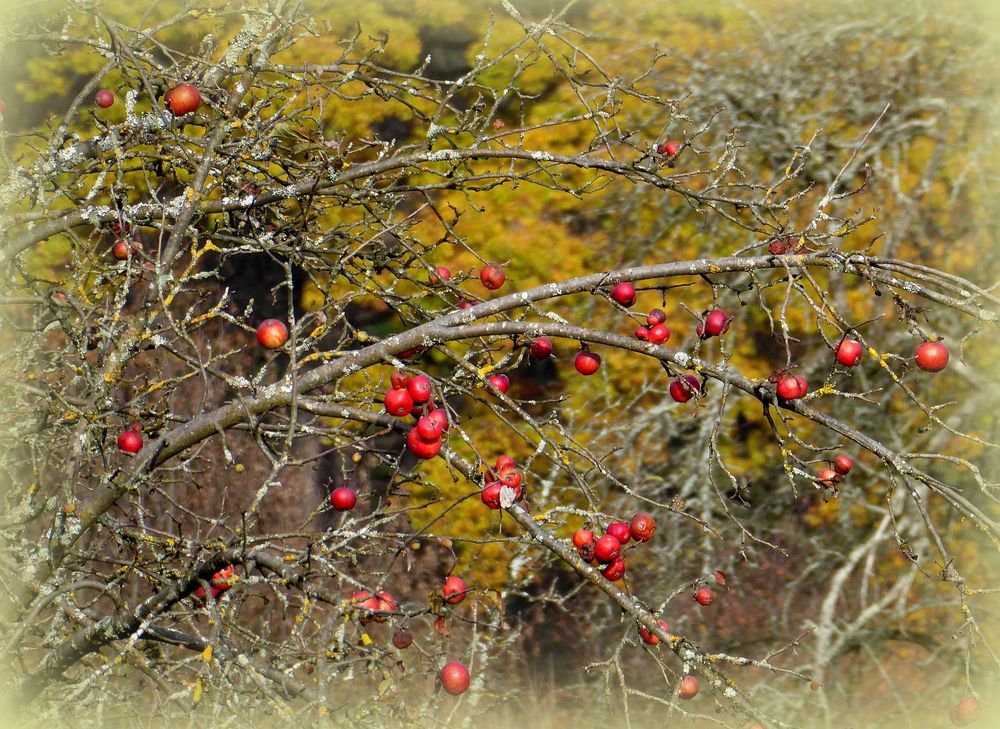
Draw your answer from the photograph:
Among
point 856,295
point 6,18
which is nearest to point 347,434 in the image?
point 6,18

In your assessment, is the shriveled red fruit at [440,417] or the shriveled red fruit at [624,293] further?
the shriveled red fruit at [624,293]

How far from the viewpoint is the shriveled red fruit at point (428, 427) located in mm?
2500

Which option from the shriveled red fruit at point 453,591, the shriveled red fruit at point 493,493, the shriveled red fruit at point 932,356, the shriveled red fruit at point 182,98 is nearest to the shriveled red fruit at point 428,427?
the shriveled red fruit at point 493,493

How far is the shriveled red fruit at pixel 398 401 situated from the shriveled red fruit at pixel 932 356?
52.9 inches

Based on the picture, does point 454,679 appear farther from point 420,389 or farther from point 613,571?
point 420,389

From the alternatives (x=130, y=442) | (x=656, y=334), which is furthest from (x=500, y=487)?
(x=130, y=442)

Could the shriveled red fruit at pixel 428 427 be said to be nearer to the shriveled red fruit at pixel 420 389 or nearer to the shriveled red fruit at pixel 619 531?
the shriveled red fruit at pixel 420 389

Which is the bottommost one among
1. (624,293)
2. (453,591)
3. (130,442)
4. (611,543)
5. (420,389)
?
(130,442)

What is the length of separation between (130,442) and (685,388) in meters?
1.97

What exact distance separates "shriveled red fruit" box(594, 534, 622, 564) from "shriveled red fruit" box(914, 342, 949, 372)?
3.02 feet

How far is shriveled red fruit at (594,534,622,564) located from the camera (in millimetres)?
2545

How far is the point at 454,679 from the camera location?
106 inches

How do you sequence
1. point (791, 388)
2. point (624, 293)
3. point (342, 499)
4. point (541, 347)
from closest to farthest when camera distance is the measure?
point (791, 388)
point (541, 347)
point (624, 293)
point (342, 499)

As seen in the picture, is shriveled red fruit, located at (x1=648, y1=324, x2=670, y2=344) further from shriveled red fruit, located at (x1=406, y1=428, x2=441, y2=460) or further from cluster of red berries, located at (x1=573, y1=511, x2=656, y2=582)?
shriveled red fruit, located at (x1=406, y1=428, x2=441, y2=460)
